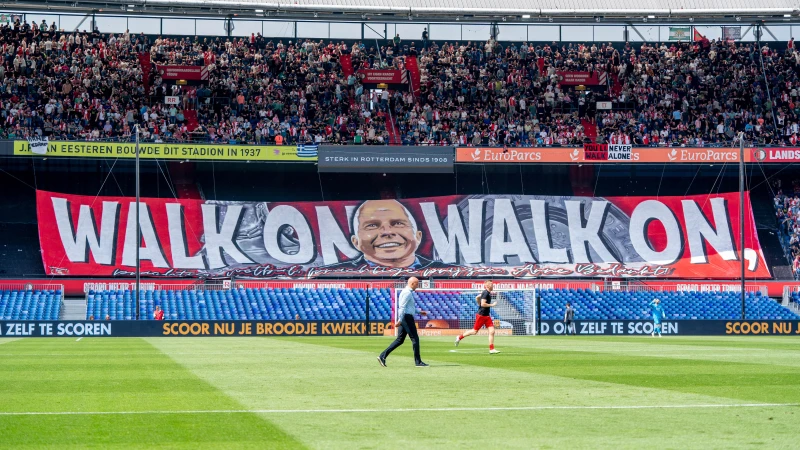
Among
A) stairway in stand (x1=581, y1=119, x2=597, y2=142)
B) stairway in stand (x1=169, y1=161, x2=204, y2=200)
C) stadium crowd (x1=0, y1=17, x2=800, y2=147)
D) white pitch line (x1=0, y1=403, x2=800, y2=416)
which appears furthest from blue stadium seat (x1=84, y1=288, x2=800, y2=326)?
white pitch line (x1=0, y1=403, x2=800, y2=416)

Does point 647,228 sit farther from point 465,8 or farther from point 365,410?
point 365,410

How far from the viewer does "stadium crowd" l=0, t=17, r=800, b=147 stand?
58.1 m

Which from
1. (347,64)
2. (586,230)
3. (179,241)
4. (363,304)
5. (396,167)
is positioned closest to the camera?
(363,304)

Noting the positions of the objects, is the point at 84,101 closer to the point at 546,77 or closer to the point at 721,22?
the point at 546,77

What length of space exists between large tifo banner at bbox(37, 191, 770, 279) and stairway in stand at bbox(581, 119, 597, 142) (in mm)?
3914

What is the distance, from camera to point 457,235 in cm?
5884

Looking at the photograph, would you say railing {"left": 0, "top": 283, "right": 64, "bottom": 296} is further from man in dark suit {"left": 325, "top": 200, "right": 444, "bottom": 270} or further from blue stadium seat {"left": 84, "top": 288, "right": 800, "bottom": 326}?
man in dark suit {"left": 325, "top": 200, "right": 444, "bottom": 270}

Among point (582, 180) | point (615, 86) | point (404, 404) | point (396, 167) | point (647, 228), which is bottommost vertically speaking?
point (404, 404)

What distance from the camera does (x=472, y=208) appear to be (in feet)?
197

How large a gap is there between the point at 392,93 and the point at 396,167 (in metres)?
6.50

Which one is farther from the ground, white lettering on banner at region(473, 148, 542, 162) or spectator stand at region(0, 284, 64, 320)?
white lettering on banner at region(473, 148, 542, 162)

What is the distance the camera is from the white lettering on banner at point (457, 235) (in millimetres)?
58156

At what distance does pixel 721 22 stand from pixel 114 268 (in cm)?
3945

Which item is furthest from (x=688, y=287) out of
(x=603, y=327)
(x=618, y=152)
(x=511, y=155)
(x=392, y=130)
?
(x=392, y=130)
